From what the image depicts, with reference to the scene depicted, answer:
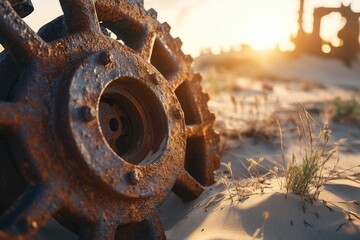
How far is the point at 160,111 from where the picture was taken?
225cm

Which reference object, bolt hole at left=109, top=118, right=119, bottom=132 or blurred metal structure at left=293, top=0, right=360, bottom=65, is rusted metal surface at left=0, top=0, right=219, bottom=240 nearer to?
bolt hole at left=109, top=118, right=119, bottom=132

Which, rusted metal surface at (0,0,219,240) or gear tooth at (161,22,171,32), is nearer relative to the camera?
rusted metal surface at (0,0,219,240)

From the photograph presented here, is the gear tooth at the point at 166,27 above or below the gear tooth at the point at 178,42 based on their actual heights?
above

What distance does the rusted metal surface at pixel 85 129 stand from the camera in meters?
1.66

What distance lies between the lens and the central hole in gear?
2211 millimetres

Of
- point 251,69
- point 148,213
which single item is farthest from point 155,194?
point 251,69

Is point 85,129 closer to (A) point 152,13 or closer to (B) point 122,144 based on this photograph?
(B) point 122,144

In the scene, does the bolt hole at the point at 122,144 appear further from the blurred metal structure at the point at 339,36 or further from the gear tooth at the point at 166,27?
the blurred metal structure at the point at 339,36

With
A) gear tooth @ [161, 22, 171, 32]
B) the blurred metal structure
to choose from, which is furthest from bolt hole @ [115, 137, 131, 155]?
the blurred metal structure

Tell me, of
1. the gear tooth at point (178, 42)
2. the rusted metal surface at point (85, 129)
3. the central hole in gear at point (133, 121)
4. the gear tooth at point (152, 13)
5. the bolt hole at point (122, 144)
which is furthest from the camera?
the gear tooth at point (178, 42)

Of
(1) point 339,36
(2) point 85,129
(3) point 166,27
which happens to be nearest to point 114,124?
(2) point 85,129

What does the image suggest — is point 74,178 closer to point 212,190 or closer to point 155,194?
point 155,194

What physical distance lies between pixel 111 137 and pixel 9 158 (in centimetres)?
54

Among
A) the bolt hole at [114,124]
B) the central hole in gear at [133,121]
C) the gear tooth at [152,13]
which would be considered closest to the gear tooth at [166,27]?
the gear tooth at [152,13]
